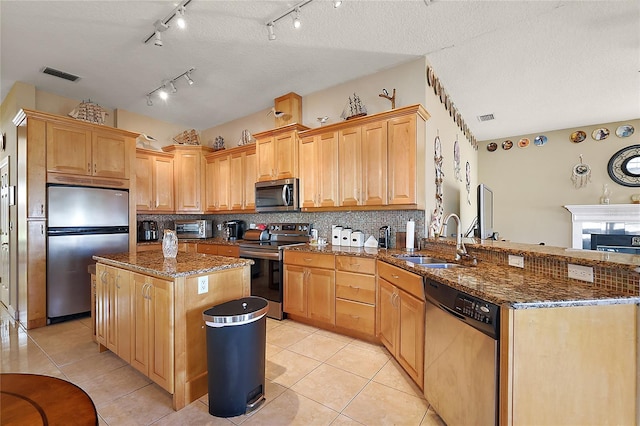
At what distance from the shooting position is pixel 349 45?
286 cm

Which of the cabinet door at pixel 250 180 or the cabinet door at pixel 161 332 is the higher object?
the cabinet door at pixel 250 180

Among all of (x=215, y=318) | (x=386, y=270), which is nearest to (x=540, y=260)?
(x=386, y=270)

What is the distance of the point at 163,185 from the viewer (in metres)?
4.77

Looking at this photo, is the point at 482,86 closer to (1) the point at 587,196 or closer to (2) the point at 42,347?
(1) the point at 587,196

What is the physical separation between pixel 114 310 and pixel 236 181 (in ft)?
8.62

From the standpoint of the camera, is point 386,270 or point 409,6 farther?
point 386,270

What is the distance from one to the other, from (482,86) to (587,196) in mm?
3339

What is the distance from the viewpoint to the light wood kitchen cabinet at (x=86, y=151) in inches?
134

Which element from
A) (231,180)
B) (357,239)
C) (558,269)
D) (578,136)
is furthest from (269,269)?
(578,136)

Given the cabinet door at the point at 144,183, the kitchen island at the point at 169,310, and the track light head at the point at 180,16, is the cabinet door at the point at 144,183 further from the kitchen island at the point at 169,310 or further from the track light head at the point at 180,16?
the track light head at the point at 180,16

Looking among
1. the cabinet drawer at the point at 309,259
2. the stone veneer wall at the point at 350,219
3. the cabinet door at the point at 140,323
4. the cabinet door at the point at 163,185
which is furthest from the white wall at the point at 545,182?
the cabinet door at the point at 140,323

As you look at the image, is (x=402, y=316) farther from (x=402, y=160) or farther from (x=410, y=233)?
(x=402, y=160)

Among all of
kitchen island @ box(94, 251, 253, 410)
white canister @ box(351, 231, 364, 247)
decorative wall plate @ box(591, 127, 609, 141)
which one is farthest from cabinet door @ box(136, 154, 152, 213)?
decorative wall plate @ box(591, 127, 609, 141)

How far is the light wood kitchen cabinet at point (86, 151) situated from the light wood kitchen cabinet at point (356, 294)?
3339 mm
